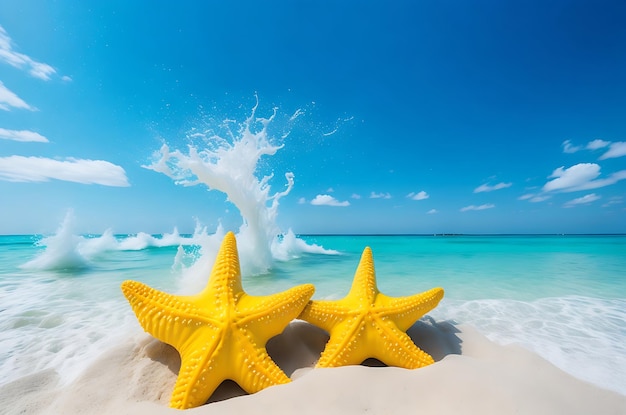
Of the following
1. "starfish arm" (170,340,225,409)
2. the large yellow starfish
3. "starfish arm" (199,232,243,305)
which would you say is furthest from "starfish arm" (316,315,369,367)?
"starfish arm" (199,232,243,305)

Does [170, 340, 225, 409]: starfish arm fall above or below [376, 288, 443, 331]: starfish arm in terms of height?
below

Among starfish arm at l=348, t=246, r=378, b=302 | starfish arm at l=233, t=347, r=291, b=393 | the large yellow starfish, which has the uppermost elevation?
starfish arm at l=348, t=246, r=378, b=302

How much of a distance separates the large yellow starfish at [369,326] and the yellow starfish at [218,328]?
1.09 ft

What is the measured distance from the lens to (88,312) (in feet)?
13.6

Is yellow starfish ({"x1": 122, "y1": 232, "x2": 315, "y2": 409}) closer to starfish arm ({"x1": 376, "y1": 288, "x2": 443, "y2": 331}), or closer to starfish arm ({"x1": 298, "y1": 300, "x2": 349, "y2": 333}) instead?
starfish arm ({"x1": 298, "y1": 300, "x2": 349, "y2": 333})

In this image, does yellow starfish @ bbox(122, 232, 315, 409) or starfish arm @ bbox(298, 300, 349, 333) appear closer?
yellow starfish @ bbox(122, 232, 315, 409)

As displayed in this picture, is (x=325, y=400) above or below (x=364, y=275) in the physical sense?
below

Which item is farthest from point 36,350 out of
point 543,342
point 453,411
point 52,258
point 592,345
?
point 52,258

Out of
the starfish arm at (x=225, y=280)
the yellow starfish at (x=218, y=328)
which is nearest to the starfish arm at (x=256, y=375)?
the yellow starfish at (x=218, y=328)

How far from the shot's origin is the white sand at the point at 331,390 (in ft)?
4.97

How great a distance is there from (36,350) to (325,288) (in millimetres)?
5044

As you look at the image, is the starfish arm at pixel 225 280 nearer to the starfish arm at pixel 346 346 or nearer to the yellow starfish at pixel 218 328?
the yellow starfish at pixel 218 328

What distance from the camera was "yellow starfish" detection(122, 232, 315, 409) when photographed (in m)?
1.75

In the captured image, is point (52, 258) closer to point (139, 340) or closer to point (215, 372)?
point (139, 340)
